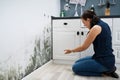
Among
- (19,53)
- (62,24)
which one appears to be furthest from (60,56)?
(19,53)

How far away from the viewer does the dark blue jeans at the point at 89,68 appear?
8.28 feet

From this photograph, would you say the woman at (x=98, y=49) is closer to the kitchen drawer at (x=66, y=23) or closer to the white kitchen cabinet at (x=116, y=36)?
the white kitchen cabinet at (x=116, y=36)

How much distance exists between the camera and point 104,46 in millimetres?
2477

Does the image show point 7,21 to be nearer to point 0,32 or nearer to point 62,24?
point 0,32

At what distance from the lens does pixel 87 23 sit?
254 centimetres

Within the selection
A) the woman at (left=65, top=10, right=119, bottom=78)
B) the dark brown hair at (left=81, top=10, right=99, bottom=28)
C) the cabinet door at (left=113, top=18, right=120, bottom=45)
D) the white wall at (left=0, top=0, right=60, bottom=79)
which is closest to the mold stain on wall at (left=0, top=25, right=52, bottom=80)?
the white wall at (left=0, top=0, right=60, bottom=79)

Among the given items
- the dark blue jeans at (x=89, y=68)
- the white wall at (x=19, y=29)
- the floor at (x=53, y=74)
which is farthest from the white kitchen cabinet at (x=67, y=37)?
the dark blue jeans at (x=89, y=68)

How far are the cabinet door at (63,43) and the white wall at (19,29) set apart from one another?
507mm

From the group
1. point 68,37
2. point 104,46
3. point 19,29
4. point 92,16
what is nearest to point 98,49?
point 104,46

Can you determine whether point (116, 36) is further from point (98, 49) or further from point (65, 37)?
point (65, 37)

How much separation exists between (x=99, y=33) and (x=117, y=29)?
0.73 meters

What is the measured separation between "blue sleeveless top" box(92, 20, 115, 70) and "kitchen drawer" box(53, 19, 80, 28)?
78cm

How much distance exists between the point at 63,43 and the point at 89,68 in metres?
0.90

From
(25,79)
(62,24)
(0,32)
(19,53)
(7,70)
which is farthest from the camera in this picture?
(62,24)
